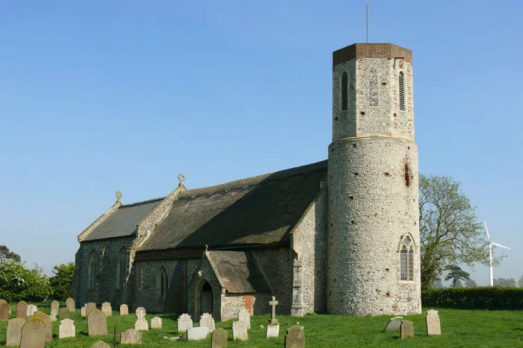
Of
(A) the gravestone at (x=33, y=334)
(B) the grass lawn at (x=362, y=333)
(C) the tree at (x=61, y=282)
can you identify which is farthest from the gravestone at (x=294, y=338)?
(C) the tree at (x=61, y=282)

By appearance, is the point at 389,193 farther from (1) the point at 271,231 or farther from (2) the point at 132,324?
(2) the point at 132,324

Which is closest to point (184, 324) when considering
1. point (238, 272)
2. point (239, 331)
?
point (239, 331)

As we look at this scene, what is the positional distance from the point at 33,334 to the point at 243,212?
16932mm

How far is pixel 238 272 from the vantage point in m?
29.9

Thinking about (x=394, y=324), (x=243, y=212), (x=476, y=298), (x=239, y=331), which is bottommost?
(x=239, y=331)

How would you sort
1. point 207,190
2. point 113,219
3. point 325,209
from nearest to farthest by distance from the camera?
point 325,209
point 207,190
point 113,219

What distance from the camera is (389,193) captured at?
28.1 meters

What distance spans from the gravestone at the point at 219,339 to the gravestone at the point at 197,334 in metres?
2.37

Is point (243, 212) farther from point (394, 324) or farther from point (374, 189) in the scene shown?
point (394, 324)

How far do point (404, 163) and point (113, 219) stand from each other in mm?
28460

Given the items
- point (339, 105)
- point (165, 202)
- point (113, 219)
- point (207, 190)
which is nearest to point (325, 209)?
point (339, 105)

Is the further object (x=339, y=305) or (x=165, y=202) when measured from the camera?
Result: (x=165, y=202)

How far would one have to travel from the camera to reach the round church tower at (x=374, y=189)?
90.6 feet

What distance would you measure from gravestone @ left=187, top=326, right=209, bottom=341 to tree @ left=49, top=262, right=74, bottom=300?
37.3 meters
